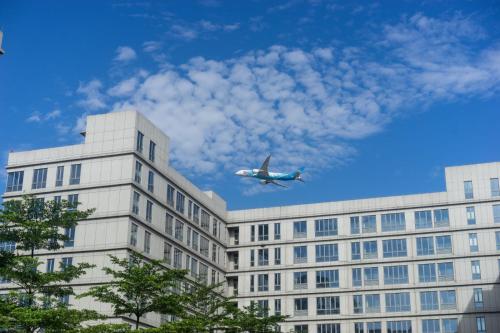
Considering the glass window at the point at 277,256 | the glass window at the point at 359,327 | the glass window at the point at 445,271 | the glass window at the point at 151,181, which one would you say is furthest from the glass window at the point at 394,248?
the glass window at the point at 151,181

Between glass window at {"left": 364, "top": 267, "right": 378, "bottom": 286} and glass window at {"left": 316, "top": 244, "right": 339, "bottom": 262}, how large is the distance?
3988 millimetres

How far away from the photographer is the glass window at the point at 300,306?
87.9 meters

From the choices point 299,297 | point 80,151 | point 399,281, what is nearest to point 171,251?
point 80,151

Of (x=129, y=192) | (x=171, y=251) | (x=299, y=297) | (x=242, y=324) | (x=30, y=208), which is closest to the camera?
(x=30, y=208)

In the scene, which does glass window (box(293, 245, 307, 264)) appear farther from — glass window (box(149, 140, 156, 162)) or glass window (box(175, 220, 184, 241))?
glass window (box(149, 140, 156, 162))

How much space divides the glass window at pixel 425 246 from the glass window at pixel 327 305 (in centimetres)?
1116

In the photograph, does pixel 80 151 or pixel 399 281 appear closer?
pixel 80 151

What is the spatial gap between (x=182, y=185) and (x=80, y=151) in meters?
12.3

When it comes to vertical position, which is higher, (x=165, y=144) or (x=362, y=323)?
(x=165, y=144)

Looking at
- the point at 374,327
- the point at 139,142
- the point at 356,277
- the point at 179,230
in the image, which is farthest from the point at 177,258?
the point at 374,327

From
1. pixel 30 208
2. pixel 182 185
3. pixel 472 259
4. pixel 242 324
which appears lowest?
pixel 242 324

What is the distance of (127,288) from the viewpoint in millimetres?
46781

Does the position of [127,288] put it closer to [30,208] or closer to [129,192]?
[30,208]

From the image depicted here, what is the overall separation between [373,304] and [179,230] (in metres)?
25.1
